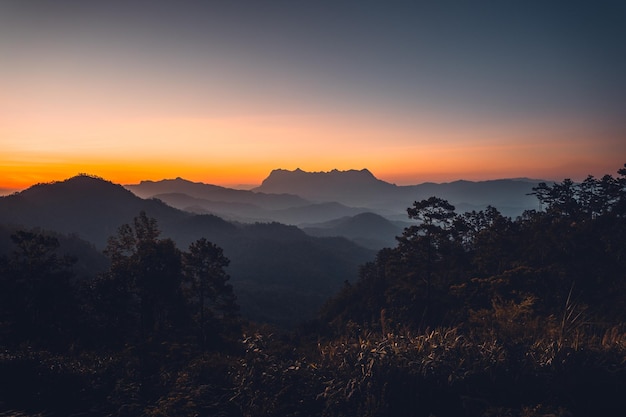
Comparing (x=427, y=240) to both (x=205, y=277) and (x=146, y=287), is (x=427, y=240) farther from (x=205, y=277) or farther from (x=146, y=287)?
(x=146, y=287)

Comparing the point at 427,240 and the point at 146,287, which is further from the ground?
the point at 427,240

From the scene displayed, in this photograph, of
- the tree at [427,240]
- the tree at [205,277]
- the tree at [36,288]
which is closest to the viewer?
the tree at [36,288]

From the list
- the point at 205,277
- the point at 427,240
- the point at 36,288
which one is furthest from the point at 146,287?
the point at 427,240

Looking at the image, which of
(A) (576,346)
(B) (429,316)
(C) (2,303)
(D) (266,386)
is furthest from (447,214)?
(C) (2,303)

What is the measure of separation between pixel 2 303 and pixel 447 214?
33.5 metres

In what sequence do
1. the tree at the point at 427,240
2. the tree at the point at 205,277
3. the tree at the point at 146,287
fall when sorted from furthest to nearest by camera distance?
1. the tree at the point at 205,277
2. the tree at the point at 427,240
3. the tree at the point at 146,287

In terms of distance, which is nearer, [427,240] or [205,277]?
[427,240]

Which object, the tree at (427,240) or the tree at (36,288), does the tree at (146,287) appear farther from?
the tree at (427,240)

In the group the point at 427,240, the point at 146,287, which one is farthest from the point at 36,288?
the point at 427,240

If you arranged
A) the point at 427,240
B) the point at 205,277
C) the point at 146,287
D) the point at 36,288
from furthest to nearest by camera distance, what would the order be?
the point at 205,277
the point at 427,240
the point at 146,287
the point at 36,288

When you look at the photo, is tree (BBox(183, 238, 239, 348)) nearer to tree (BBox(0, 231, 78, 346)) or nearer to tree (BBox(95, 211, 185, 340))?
tree (BBox(95, 211, 185, 340))

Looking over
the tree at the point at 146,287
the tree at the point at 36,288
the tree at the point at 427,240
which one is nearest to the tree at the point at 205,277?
the tree at the point at 146,287

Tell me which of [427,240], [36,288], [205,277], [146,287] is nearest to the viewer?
[36,288]

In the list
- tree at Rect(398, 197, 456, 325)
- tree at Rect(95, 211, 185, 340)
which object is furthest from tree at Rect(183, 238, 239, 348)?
tree at Rect(398, 197, 456, 325)
